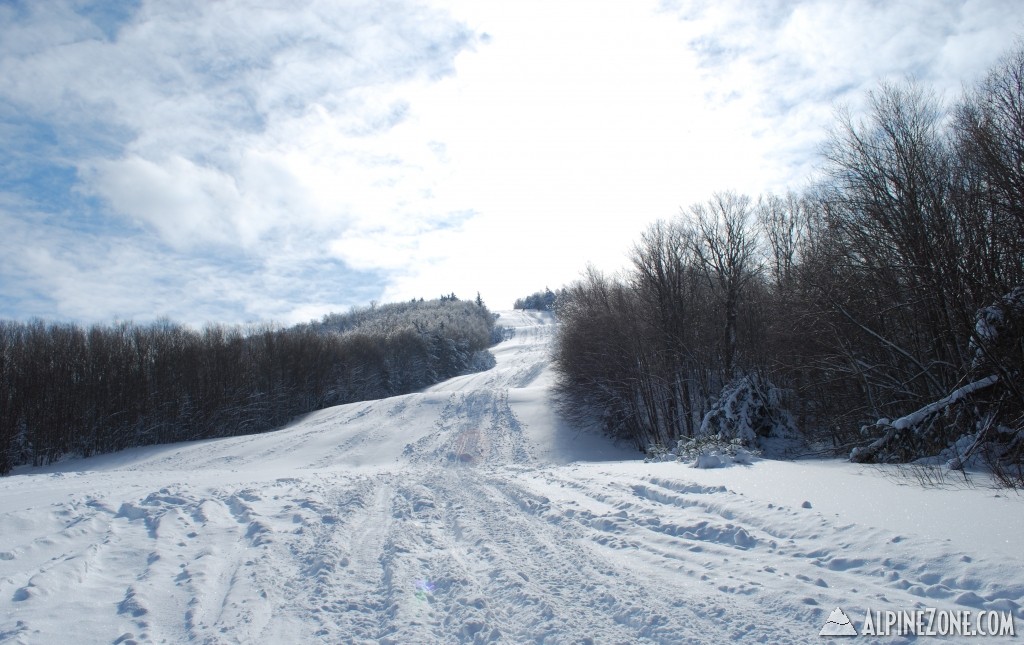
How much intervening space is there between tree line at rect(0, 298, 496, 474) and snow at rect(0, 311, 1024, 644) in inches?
1288

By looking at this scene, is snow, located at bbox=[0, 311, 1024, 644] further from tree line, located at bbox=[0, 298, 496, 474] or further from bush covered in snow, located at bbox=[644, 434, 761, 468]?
tree line, located at bbox=[0, 298, 496, 474]

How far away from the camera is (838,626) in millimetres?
3889

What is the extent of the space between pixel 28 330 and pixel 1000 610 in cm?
5299

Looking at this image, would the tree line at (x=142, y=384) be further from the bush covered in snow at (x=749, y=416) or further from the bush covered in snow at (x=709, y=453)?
the bush covered in snow at (x=749, y=416)

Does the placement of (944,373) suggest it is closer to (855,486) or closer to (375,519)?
(855,486)

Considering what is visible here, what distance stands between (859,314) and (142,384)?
1793 inches

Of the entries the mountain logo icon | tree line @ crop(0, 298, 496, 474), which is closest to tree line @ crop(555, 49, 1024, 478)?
the mountain logo icon

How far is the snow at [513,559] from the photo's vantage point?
4391 millimetres

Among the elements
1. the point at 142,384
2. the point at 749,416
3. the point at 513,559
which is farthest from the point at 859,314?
the point at 142,384

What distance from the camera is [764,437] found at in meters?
18.1

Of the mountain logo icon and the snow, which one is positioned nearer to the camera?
the mountain logo icon

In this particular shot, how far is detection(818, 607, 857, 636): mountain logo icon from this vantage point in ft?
12.5

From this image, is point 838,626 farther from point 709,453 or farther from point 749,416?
point 749,416

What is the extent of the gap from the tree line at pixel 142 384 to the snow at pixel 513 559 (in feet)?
107
